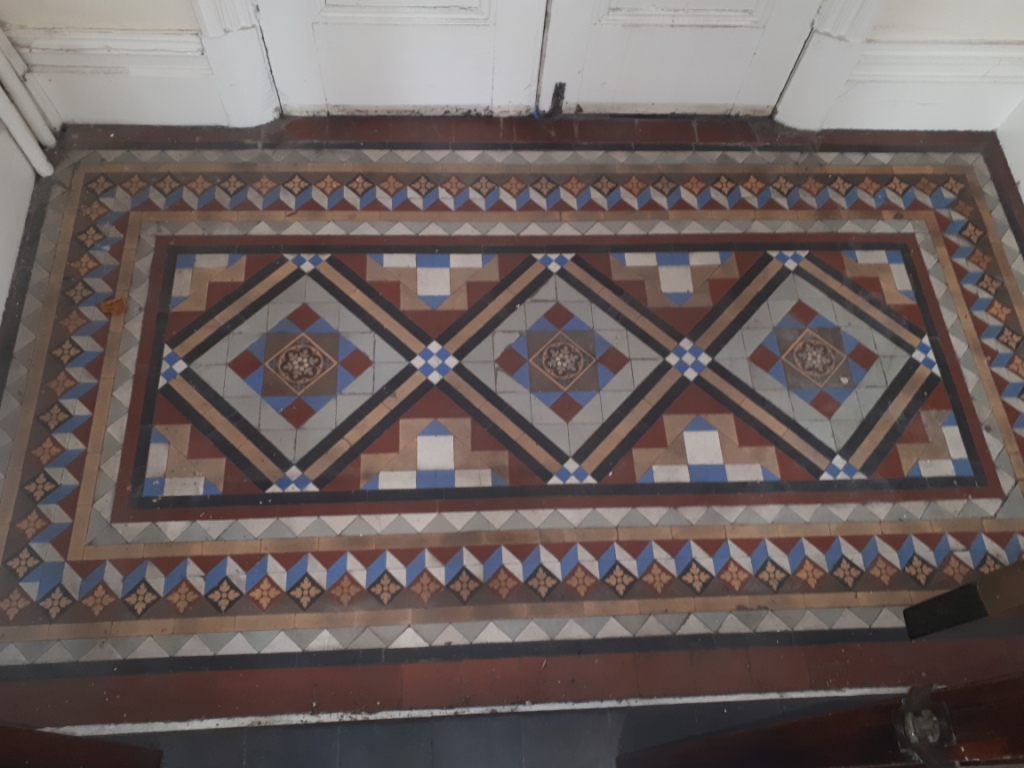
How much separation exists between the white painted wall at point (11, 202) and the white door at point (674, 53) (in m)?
1.83

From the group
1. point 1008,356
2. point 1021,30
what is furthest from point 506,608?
point 1021,30

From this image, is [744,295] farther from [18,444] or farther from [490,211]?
[18,444]

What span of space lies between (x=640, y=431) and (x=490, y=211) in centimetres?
97

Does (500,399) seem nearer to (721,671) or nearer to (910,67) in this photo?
(721,671)

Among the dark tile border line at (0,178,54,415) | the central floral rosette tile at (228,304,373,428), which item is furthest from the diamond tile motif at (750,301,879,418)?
the dark tile border line at (0,178,54,415)

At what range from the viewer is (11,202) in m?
2.51

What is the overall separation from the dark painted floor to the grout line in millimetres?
13

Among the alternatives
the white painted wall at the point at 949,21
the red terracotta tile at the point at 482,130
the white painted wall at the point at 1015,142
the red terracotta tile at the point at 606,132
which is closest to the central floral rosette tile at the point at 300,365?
the red terracotta tile at the point at 482,130

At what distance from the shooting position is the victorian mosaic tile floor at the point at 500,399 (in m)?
2.20

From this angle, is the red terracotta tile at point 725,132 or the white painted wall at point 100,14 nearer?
the white painted wall at point 100,14

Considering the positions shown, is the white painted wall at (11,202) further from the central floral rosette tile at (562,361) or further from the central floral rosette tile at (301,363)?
the central floral rosette tile at (562,361)

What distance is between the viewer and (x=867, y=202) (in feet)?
9.34

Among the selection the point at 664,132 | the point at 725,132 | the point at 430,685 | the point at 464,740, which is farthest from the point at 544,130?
the point at 464,740

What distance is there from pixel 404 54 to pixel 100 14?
0.97 m
